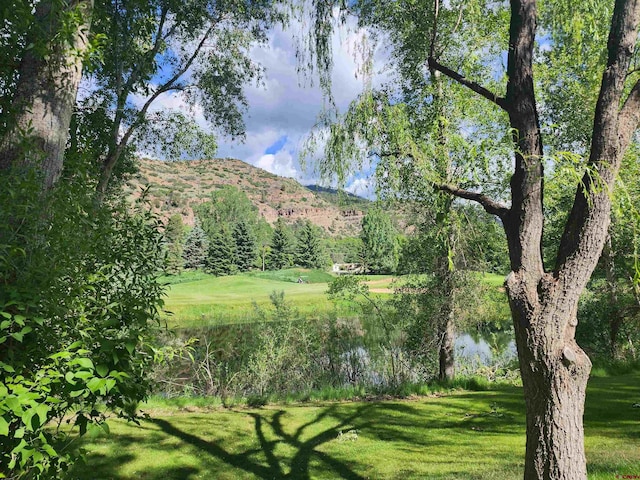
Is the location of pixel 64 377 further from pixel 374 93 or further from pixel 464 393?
pixel 464 393

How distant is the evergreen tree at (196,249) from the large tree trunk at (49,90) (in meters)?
66.8

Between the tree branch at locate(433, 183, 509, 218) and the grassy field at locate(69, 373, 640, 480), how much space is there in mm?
2978

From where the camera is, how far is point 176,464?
18.3ft

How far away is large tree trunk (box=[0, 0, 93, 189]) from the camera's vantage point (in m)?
2.94

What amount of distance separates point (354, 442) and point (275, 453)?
1276mm

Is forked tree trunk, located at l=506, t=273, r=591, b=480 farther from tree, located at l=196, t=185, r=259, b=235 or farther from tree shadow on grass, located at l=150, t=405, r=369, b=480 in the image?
tree, located at l=196, t=185, r=259, b=235

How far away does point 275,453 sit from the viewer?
19.9ft

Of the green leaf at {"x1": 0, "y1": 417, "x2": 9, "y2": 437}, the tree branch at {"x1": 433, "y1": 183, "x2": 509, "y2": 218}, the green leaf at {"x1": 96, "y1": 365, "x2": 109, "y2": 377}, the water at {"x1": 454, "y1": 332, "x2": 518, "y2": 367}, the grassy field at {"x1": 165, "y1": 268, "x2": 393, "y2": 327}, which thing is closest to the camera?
the green leaf at {"x1": 0, "y1": 417, "x2": 9, "y2": 437}

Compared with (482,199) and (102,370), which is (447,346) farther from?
(102,370)

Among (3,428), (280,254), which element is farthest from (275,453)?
(280,254)

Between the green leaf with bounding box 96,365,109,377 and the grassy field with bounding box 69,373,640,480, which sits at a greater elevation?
the green leaf with bounding box 96,365,109,377

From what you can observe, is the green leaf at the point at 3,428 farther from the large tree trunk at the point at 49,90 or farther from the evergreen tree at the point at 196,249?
the evergreen tree at the point at 196,249

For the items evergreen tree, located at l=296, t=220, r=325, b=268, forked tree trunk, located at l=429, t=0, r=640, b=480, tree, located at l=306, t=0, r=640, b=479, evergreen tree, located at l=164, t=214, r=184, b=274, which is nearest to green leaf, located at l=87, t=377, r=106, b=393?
evergreen tree, located at l=164, t=214, r=184, b=274

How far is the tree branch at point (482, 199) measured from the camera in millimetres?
3174
